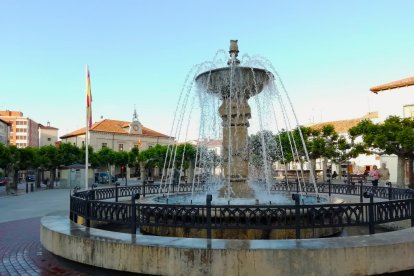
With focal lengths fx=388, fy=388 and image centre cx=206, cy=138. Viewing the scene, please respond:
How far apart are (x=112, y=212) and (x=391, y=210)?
17.0 feet

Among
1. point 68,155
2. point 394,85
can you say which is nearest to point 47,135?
point 68,155

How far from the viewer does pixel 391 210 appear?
7.21 m

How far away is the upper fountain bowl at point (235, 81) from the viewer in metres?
10.9

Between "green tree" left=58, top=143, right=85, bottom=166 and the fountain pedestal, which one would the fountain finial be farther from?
"green tree" left=58, top=143, right=85, bottom=166

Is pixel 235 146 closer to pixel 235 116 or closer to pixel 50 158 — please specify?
pixel 235 116

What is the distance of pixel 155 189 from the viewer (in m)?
16.6

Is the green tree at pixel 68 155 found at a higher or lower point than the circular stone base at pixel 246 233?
higher

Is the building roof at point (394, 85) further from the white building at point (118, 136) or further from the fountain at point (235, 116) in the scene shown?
the white building at point (118, 136)

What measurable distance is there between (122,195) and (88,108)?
3.80 m

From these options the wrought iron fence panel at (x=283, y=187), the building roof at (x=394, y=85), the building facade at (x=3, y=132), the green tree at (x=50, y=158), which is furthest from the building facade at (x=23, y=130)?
the wrought iron fence panel at (x=283, y=187)

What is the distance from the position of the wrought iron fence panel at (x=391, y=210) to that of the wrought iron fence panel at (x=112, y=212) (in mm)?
4499

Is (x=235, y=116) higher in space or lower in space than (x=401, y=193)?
higher

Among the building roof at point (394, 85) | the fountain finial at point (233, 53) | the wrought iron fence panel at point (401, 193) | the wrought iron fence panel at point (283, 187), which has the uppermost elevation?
the building roof at point (394, 85)

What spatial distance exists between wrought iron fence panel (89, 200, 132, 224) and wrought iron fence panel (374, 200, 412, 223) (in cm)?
450
